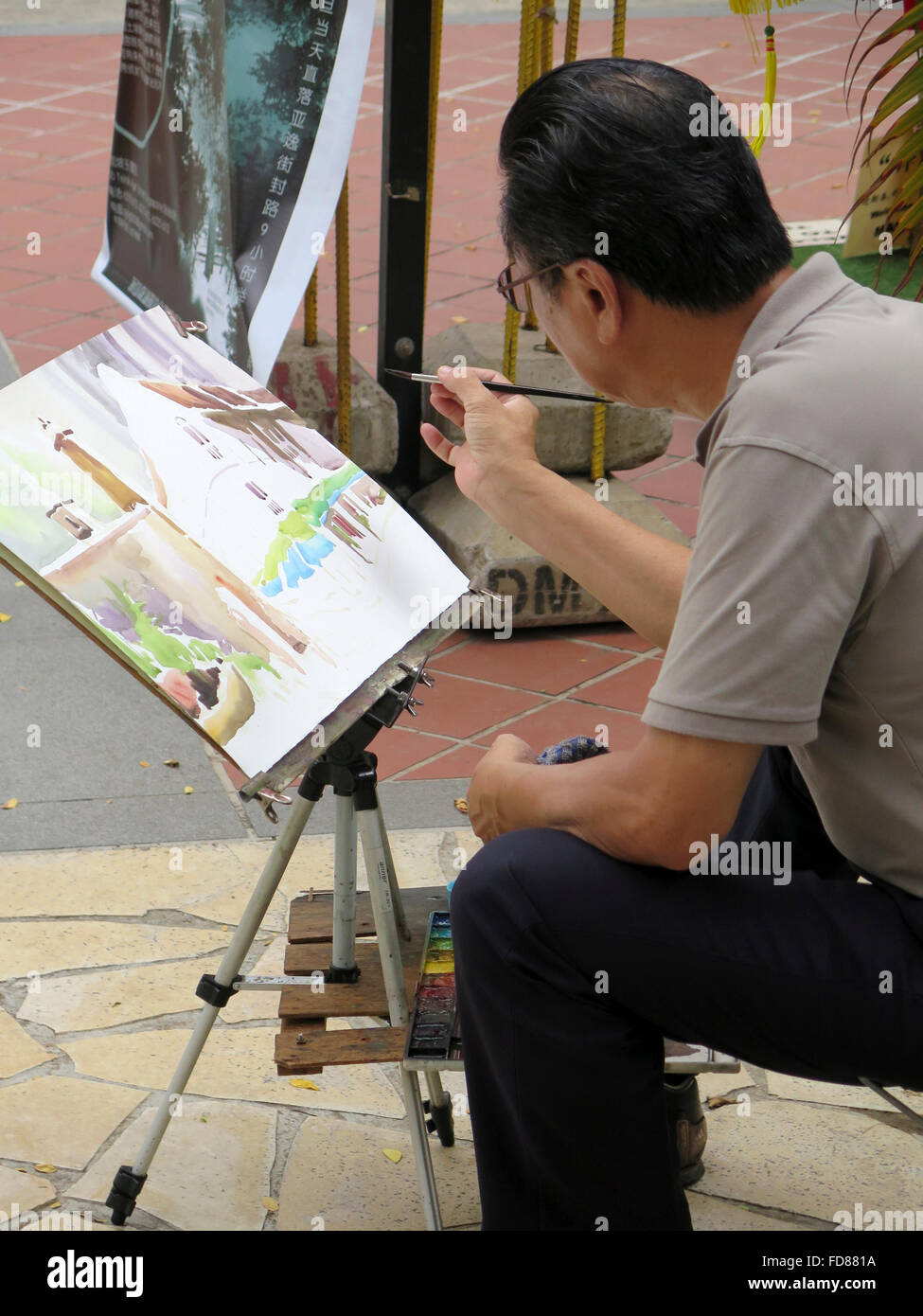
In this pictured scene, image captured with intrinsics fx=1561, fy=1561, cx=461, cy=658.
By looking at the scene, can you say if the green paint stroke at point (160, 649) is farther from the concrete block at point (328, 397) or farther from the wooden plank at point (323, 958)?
the concrete block at point (328, 397)

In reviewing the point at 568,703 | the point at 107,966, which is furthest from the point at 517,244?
the point at 568,703

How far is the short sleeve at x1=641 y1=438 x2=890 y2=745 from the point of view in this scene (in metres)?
1.42

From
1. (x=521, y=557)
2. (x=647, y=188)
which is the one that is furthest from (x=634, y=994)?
(x=521, y=557)

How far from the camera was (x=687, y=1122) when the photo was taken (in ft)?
7.03

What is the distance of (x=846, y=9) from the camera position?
9570mm

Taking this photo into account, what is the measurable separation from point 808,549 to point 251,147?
6.26ft

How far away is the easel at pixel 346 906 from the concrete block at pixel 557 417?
195 cm

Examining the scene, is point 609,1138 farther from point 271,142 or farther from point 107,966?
point 271,142

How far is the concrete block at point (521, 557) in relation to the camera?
12.1 feet

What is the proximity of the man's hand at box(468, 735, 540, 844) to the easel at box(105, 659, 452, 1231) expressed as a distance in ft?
0.41
